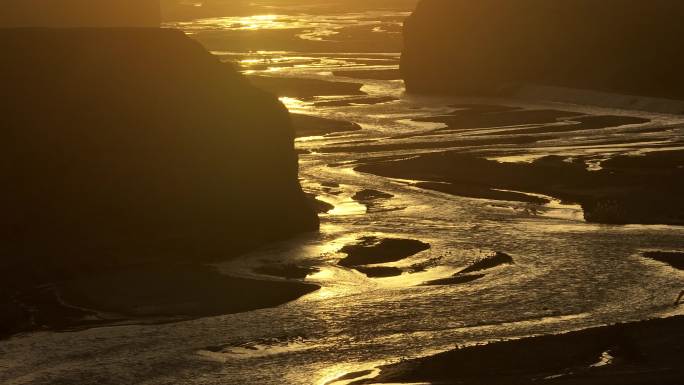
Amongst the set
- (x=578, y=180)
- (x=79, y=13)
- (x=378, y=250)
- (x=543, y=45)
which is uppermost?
(x=79, y=13)

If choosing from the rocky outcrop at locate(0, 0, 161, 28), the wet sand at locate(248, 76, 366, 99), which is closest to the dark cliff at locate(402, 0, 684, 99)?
the wet sand at locate(248, 76, 366, 99)

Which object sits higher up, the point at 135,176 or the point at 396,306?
the point at 135,176

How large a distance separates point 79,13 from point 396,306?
1155cm

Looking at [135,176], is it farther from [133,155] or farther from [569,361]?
[569,361]

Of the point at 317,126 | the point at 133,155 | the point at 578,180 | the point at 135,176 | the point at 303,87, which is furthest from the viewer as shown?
the point at 303,87

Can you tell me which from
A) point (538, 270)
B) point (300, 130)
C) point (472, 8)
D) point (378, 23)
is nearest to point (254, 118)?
point (538, 270)

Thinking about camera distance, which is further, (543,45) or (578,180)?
(543,45)

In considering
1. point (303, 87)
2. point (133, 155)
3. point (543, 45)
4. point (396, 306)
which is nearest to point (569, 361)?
point (396, 306)

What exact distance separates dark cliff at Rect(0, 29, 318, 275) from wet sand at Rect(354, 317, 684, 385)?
9.02m

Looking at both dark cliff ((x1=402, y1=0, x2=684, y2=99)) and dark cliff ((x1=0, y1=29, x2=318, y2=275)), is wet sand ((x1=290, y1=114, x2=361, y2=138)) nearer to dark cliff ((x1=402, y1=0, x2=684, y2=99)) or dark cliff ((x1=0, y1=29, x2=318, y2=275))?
dark cliff ((x1=402, y1=0, x2=684, y2=99))

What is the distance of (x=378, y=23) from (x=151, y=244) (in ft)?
348

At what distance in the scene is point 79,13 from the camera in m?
30.4

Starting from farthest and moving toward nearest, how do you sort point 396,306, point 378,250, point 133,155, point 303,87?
point 303,87 < point 378,250 < point 133,155 < point 396,306

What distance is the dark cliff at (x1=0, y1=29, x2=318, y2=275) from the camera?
26.8 metres
